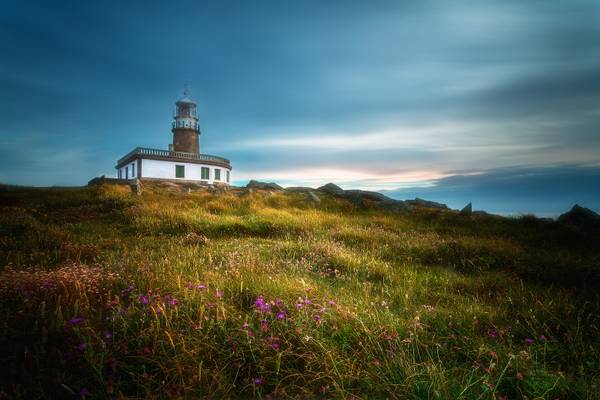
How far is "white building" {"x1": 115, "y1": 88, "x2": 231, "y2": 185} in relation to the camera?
48719 mm

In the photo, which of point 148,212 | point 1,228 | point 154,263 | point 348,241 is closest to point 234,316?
point 154,263

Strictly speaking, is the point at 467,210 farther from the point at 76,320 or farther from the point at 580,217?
the point at 76,320

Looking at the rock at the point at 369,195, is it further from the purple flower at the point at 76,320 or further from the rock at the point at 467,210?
the purple flower at the point at 76,320

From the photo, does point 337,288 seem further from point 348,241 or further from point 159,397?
point 348,241

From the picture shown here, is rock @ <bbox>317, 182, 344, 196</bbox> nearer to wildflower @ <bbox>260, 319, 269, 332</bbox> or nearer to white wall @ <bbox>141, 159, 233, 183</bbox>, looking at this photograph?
wildflower @ <bbox>260, 319, 269, 332</bbox>

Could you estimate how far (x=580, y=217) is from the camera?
572 inches

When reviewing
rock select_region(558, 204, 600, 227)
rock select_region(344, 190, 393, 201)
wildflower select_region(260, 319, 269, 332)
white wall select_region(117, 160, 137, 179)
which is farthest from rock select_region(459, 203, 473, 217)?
white wall select_region(117, 160, 137, 179)

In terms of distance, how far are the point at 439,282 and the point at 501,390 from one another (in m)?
3.30

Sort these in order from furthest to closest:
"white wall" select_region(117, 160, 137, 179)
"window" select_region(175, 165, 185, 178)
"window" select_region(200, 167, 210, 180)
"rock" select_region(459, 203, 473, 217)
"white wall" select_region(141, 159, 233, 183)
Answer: "window" select_region(200, 167, 210, 180) → "window" select_region(175, 165, 185, 178) → "white wall" select_region(117, 160, 137, 179) → "white wall" select_region(141, 159, 233, 183) → "rock" select_region(459, 203, 473, 217)

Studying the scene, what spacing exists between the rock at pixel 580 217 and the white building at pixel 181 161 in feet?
161

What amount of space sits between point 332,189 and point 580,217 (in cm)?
1653

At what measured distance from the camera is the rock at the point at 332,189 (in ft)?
84.0

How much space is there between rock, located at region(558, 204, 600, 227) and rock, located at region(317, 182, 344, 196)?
45.4ft

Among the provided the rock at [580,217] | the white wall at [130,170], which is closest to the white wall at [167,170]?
the white wall at [130,170]
